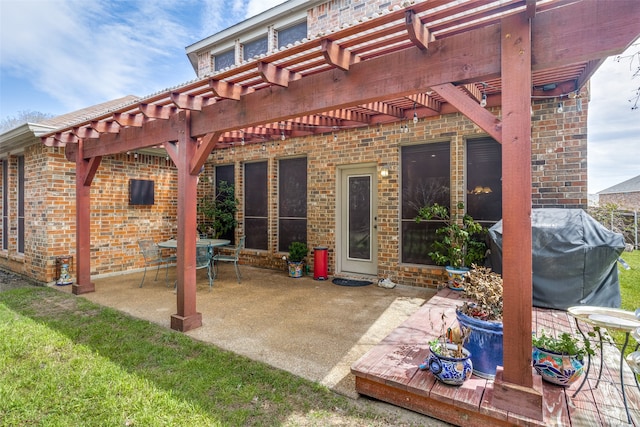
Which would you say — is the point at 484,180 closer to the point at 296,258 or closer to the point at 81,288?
the point at 296,258

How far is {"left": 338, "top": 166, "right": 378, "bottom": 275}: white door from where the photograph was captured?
5.98 m

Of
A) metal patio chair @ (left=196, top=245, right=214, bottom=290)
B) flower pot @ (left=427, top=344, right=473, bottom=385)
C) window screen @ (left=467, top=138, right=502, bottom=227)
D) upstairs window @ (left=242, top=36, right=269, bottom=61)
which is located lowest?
flower pot @ (left=427, top=344, right=473, bottom=385)

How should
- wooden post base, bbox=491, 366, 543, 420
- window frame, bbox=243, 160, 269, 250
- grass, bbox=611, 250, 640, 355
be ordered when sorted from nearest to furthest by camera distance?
wooden post base, bbox=491, 366, 543, 420
grass, bbox=611, 250, 640, 355
window frame, bbox=243, 160, 269, 250

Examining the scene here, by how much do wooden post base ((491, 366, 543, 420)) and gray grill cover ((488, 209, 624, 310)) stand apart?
7.47 ft

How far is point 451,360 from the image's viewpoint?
2182 millimetres

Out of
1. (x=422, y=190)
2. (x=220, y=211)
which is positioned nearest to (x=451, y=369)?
(x=422, y=190)

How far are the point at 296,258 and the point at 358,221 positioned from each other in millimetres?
1414

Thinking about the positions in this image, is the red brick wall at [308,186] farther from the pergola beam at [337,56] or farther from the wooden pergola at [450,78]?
the pergola beam at [337,56]

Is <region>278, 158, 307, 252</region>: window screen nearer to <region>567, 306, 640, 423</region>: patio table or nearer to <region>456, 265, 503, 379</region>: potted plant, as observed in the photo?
<region>456, 265, 503, 379</region>: potted plant

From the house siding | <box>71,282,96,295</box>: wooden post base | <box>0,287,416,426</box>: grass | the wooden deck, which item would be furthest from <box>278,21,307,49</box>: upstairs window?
the wooden deck

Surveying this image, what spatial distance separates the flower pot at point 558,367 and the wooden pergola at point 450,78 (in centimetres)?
39

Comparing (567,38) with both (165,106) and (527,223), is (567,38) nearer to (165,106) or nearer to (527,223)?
(527,223)

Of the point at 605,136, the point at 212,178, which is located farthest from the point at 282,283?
the point at 605,136

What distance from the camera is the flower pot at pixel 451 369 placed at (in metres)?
2.16
